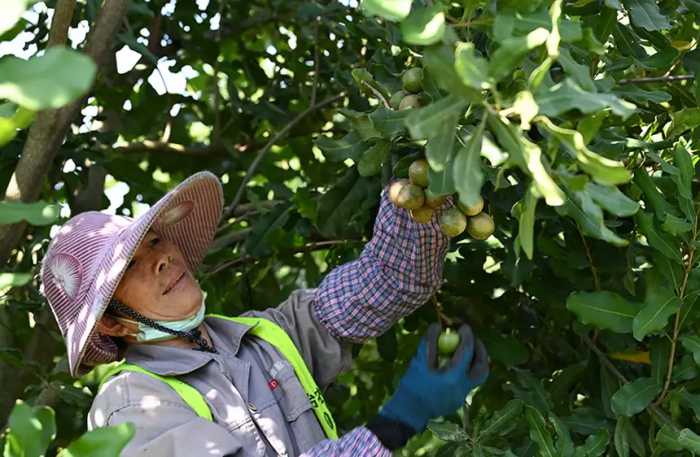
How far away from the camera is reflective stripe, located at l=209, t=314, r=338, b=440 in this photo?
106 inches

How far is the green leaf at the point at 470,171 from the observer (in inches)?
66.1

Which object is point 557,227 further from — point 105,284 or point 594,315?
point 105,284

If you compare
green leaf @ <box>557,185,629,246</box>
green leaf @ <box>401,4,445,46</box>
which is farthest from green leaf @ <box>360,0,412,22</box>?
green leaf @ <box>557,185,629,246</box>

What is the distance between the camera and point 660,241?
2592 mm

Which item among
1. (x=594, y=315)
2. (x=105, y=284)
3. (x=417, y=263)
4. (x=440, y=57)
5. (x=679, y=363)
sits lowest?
(x=679, y=363)

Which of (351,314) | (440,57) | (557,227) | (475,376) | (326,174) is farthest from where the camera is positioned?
(326,174)

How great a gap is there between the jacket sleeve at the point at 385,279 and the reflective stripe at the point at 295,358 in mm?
105

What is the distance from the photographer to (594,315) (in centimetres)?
264

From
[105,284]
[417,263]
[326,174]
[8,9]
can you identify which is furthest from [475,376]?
[326,174]

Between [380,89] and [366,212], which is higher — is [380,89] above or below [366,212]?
above

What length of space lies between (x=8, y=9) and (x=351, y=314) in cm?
153

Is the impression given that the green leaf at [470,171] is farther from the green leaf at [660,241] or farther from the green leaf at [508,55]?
the green leaf at [660,241]

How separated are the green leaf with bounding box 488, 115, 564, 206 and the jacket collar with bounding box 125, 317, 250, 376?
108 centimetres

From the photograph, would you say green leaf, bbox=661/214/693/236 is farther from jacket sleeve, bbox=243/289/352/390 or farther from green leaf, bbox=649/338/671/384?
jacket sleeve, bbox=243/289/352/390
